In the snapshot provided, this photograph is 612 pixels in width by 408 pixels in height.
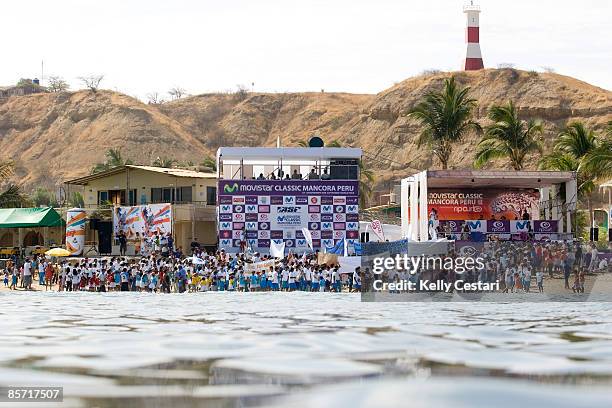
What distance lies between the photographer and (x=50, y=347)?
15102 millimetres

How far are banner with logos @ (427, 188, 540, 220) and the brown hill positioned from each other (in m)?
51.8

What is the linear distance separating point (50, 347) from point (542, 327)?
9407 mm

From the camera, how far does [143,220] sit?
54344 mm

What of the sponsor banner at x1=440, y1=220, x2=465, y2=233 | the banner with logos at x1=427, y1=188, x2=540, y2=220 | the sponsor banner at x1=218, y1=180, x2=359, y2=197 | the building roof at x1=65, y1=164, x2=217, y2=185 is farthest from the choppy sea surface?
the building roof at x1=65, y1=164, x2=217, y2=185

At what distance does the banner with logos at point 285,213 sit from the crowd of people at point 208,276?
852cm

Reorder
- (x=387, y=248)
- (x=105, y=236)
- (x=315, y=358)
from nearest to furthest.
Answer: (x=315, y=358) < (x=387, y=248) < (x=105, y=236)

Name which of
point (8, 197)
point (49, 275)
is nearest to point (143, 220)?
point (49, 275)

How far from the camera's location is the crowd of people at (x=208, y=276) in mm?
37656

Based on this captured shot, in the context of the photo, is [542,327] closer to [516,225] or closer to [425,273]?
[425,273]

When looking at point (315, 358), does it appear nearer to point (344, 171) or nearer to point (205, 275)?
point (205, 275)

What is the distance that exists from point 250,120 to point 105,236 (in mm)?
82142

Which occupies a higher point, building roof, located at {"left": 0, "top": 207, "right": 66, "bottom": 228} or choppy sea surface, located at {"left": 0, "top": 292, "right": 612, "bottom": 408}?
building roof, located at {"left": 0, "top": 207, "right": 66, "bottom": 228}

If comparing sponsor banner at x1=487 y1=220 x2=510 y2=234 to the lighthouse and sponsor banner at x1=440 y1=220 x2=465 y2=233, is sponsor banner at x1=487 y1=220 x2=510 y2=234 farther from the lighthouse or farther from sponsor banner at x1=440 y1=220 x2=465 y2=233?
the lighthouse

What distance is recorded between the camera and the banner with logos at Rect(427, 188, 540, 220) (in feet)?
165
